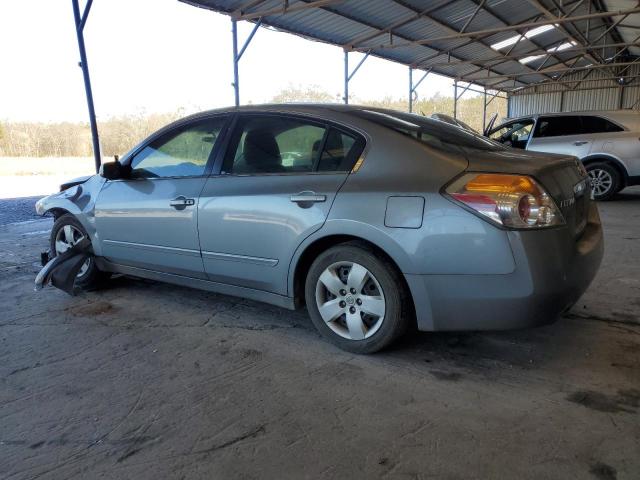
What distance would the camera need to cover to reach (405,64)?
17.5 m

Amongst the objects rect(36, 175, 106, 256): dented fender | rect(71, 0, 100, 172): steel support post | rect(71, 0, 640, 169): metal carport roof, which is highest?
rect(71, 0, 640, 169): metal carport roof

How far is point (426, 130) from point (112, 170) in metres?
2.47

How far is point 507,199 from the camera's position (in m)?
2.37

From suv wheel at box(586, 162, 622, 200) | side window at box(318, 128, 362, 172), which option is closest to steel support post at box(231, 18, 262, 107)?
suv wheel at box(586, 162, 622, 200)

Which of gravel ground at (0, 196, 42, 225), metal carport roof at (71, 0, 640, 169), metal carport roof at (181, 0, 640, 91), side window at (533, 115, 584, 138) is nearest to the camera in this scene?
gravel ground at (0, 196, 42, 225)

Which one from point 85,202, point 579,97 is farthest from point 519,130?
point 579,97

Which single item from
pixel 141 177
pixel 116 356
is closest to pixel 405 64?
pixel 141 177

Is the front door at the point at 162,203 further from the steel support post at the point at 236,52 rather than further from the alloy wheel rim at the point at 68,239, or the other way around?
the steel support post at the point at 236,52

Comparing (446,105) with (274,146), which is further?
(446,105)

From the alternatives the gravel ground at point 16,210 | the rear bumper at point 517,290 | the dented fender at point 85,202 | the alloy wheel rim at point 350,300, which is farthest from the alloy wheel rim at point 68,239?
the gravel ground at point 16,210

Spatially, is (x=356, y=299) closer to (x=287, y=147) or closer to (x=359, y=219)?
(x=359, y=219)

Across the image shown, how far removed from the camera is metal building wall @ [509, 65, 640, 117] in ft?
80.7

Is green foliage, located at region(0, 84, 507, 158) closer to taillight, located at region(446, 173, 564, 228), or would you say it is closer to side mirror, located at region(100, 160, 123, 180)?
side mirror, located at region(100, 160, 123, 180)

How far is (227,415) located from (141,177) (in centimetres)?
225
